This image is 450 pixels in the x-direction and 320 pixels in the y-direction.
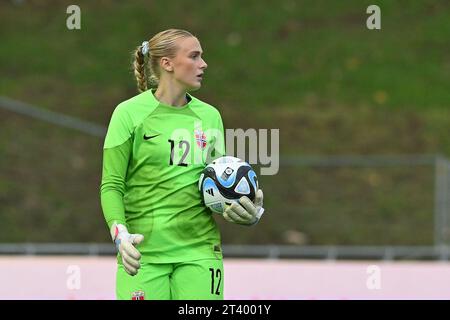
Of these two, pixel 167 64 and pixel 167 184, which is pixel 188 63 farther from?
pixel 167 184

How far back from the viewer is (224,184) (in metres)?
5.73

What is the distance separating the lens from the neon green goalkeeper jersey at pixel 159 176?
18.9 feet

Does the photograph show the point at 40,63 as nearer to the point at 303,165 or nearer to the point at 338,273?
the point at 303,165

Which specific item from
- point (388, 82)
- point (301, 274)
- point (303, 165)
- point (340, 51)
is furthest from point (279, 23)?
point (301, 274)

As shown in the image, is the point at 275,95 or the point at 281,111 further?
the point at 275,95

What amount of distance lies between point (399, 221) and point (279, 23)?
28.6 feet

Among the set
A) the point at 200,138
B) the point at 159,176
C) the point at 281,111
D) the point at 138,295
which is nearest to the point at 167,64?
the point at 200,138

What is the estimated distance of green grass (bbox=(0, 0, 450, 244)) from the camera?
1599 centimetres

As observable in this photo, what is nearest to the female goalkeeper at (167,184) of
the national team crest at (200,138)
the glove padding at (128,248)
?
the national team crest at (200,138)

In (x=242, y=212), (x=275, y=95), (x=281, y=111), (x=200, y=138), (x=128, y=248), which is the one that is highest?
(x=275, y=95)

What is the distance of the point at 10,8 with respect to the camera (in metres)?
24.6

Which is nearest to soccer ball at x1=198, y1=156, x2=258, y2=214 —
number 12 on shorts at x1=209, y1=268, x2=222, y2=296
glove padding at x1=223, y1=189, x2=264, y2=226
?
glove padding at x1=223, y1=189, x2=264, y2=226

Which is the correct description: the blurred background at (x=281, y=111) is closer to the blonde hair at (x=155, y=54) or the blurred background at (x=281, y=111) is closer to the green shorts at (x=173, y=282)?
the blonde hair at (x=155, y=54)

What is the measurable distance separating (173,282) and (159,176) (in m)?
0.55
